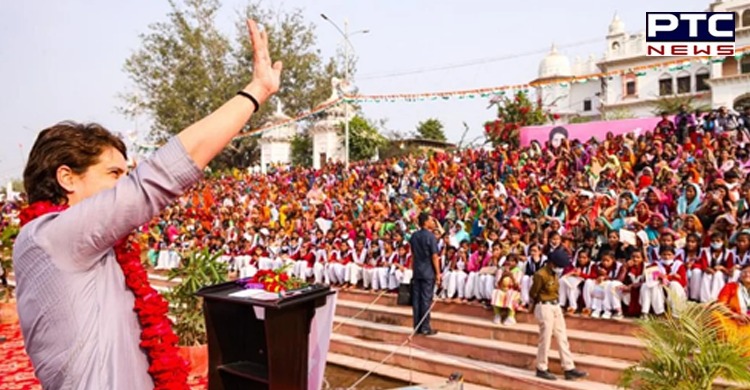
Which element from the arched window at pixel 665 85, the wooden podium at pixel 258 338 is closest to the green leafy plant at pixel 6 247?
the wooden podium at pixel 258 338

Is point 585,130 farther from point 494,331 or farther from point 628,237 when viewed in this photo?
point 494,331

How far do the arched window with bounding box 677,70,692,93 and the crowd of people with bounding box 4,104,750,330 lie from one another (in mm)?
27896

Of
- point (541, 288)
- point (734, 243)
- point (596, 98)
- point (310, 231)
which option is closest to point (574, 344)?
point (541, 288)

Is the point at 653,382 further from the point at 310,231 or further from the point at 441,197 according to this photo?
the point at 310,231

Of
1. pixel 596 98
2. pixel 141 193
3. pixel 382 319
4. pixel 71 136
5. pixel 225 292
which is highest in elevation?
pixel 596 98

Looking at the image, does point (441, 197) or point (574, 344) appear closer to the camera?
point (574, 344)

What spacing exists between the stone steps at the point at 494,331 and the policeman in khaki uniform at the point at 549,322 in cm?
59

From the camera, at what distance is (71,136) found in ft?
4.61

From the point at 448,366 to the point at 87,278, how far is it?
244 inches

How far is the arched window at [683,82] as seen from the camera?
1492 inches

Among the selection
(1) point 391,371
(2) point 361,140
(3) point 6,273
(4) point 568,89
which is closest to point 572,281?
(1) point 391,371

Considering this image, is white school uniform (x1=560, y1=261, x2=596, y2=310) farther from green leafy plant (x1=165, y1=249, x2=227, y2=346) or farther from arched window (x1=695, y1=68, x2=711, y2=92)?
arched window (x1=695, y1=68, x2=711, y2=92)

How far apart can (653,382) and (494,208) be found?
726 centimetres

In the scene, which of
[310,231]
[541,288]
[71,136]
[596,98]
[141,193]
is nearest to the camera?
[141,193]
